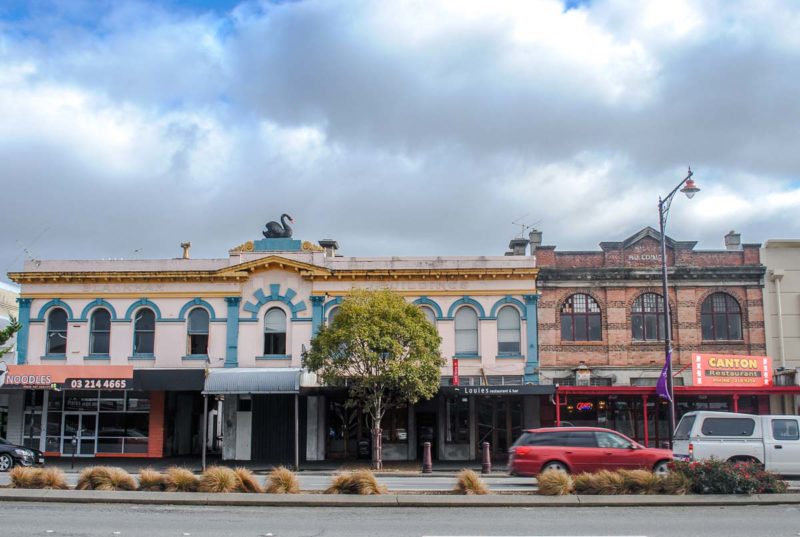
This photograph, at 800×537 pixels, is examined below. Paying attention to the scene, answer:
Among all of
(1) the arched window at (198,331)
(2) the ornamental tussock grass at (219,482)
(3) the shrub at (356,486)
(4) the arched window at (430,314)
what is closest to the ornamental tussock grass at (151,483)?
(2) the ornamental tussock grass at (219,482)

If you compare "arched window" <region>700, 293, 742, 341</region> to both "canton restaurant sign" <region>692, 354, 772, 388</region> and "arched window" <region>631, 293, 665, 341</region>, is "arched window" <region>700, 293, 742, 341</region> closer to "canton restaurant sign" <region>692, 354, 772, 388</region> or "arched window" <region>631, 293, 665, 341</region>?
"arched window" <region>631, 293, 665, 341</region>

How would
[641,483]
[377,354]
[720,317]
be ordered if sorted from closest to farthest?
[641,483] → [377,354] → [720,317]

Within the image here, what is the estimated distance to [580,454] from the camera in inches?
794

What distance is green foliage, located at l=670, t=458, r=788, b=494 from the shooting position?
15625mm

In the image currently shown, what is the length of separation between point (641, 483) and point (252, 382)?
52.7ft

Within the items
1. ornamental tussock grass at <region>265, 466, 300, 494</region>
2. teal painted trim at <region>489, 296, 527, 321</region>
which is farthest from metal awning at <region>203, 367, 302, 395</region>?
ornamental tussock grass at <region>265, 466, 300, 494</region>

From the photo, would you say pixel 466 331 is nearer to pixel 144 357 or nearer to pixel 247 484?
pixel 144 357

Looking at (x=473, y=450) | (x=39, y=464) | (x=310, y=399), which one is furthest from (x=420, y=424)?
(x=39, y=464)

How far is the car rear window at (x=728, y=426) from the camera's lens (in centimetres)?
1973

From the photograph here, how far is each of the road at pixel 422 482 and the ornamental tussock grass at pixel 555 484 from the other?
199 cm

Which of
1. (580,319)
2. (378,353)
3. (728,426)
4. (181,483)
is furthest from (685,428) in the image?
(580,319)

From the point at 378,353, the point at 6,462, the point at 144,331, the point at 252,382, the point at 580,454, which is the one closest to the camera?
the point at 580,454

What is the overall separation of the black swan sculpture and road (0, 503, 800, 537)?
62.1 feet

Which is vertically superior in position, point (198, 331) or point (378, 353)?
point (198, 331)
